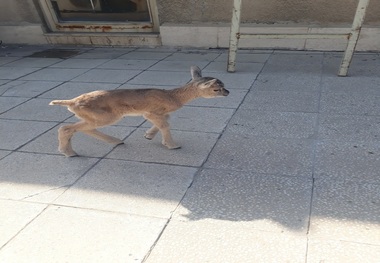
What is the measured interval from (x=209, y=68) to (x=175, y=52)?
4.90 feet

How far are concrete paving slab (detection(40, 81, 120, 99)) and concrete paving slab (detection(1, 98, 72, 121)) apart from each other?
30cm

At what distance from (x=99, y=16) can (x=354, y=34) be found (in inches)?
228

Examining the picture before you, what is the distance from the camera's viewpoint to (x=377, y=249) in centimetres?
210

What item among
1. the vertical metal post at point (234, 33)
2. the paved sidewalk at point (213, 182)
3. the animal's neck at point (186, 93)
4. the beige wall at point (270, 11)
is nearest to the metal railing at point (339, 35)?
the vertical metal post at point (234, 33)

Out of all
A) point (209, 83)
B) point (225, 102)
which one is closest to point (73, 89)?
point (225, 102)

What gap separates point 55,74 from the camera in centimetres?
613

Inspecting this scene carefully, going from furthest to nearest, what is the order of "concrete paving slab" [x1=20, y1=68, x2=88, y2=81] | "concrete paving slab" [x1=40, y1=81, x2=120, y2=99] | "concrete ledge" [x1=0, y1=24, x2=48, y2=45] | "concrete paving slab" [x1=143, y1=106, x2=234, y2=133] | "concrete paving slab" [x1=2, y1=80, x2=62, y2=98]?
"concrete ledge" [x1=0, y1=24, x2=48, y2=45]
"concrete paving slab" [x1=20, y1=68, x2=88, y2=81]
"concrete paving slab" [x1=2, y1=80, x2=62, y2=98]
"concrete paving slab" [x1=40, y1=81, x2=120, y2=99]
"concrete paving slab" [x1=143, y1=106, x2=234, y2=133]

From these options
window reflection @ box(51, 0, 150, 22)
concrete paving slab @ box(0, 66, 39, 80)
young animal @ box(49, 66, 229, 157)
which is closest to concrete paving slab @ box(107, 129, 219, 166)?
young animal @ box(49, 66, 229, 157)

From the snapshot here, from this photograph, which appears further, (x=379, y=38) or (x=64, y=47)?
(x=64, y=47)

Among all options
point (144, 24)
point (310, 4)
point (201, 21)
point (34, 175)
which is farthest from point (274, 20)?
point (34, 175)

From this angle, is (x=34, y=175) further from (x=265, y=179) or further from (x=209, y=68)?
(x=209, y=68)

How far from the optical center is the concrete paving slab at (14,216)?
2414mm

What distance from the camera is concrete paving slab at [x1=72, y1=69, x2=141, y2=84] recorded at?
5590 mm

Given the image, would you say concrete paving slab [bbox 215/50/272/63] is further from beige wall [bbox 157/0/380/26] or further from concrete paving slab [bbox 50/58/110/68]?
concrete paving slab [bbox 50/58/110/68]
